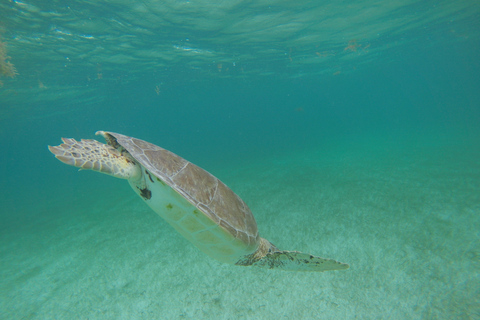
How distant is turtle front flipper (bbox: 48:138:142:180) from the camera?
2.42 meters

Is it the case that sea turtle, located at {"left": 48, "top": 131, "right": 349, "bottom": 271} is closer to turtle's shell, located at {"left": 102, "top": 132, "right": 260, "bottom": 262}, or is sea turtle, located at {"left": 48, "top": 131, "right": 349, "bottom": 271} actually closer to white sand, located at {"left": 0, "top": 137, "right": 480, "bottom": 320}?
Result: turtle's shell, located at {"left": 102, "top": 132, "right": 260, "bottom": 262}

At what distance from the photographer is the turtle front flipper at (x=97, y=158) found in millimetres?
2418

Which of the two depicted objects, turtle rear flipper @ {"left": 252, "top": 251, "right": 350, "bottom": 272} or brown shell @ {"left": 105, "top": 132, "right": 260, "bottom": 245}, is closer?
brown shell @ {"left": 105, "top": 132, "right": 260, "bottom": 245}

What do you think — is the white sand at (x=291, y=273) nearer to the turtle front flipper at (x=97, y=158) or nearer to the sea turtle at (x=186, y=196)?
the sea turtle at (x=186, y=196)

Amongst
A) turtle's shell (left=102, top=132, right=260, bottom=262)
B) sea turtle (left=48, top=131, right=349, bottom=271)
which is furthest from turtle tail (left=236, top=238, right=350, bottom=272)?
turtle's shell (left=102, top=132, right=260, bottom=262)

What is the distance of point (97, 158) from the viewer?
2.60m

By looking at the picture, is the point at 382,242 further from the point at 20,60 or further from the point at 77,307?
the point at 20,60

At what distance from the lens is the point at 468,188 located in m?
6.34

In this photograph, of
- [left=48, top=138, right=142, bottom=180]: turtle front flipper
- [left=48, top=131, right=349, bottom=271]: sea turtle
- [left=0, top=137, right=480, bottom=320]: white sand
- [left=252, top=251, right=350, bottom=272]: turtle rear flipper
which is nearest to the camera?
[left=48, top=138, right=142, bottom=180]: turtle front flipper

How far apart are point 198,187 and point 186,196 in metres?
0.27

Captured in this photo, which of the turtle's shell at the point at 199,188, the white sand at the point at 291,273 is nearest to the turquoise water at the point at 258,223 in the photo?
the white sand at the point at 291,273

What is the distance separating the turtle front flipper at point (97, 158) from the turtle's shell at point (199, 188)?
0.59 ft

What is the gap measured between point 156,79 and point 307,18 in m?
16.3

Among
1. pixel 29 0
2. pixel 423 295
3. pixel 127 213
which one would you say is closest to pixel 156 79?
pixel 29 0
